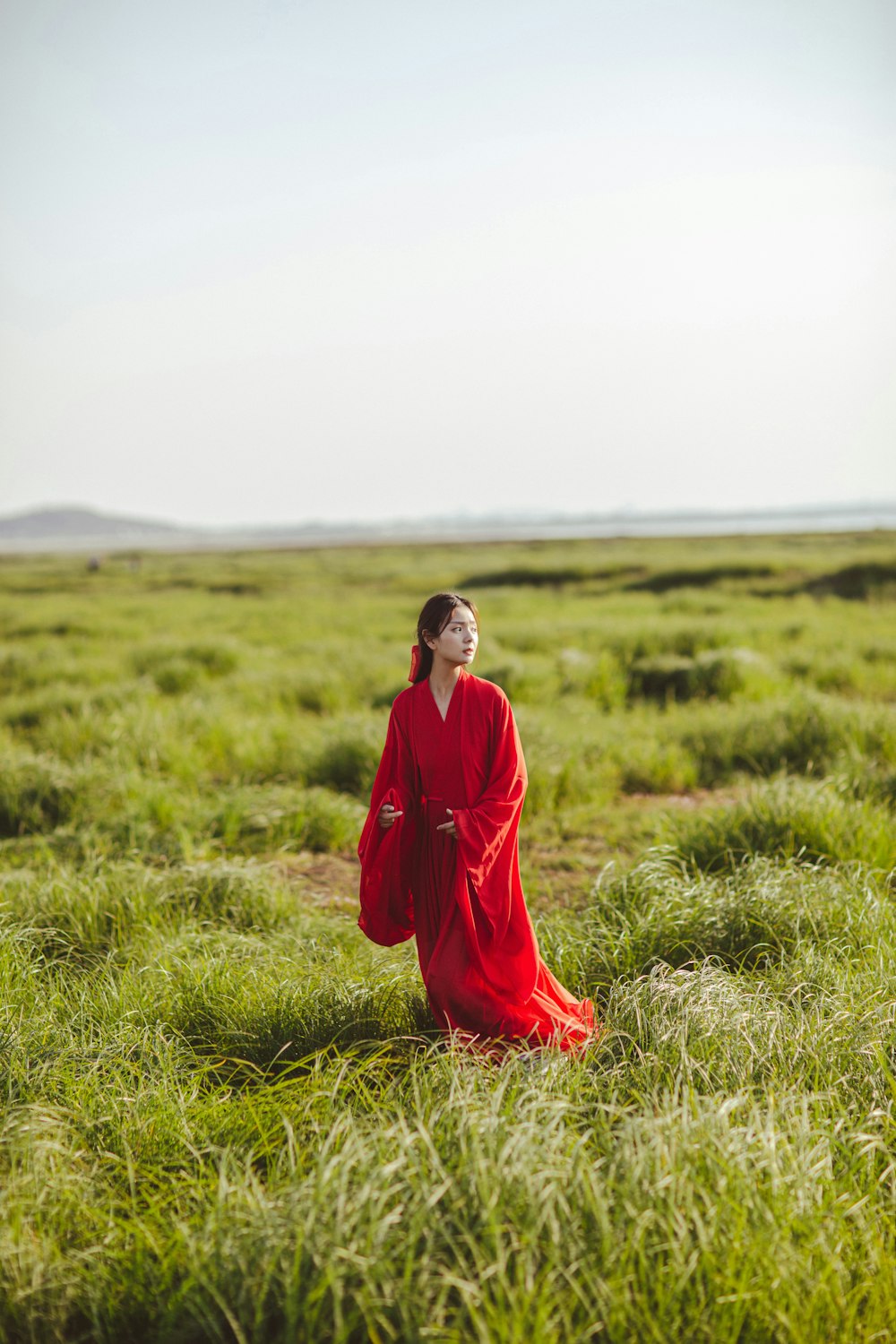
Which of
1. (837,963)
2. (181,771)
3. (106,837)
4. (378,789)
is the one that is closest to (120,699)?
(181,771)

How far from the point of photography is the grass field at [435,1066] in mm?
2096

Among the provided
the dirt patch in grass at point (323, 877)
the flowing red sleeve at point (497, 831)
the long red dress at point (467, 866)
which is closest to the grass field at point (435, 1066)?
the dirt patch in grass at point (323, 877)

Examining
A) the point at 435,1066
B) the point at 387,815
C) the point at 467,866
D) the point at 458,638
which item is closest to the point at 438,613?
the point at 458,638

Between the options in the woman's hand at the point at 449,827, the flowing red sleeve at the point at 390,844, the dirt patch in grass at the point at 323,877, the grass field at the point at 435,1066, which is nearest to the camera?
the grass field at the point at 435,1066

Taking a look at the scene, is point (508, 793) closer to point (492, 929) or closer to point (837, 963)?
point (492, 929)

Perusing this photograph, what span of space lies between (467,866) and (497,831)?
0.52 feet

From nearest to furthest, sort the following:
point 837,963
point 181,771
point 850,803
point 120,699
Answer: point 837,963, point 850,803, point 181,771, point 120,699

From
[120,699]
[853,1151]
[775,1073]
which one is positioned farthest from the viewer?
[120,699]

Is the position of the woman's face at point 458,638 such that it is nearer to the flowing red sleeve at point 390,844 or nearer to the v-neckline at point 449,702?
the v-neckline at point 449,702

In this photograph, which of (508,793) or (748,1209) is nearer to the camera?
(748,1209)

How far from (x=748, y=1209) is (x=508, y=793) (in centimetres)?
142

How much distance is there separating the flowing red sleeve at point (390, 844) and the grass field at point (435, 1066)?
379 mm

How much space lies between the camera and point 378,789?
3365 millimetres

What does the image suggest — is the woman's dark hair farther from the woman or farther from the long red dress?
the long red dress
